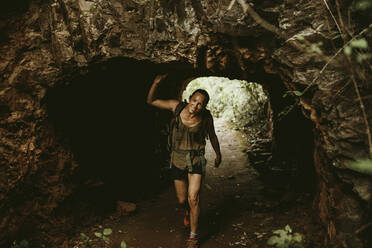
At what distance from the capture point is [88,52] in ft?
11.1

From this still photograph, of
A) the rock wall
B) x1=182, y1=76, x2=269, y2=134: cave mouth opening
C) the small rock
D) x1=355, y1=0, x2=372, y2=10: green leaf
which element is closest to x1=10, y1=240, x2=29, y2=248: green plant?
the rock wall

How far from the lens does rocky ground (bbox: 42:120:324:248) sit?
387 centimetres

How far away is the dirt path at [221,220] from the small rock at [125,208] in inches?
4.2

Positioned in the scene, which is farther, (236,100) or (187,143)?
(236,100)

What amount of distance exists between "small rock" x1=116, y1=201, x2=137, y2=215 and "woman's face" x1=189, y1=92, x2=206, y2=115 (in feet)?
7.50

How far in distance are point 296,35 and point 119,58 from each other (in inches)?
87.7

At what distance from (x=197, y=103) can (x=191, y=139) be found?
0.57 metres

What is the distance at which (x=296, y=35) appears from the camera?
8.93 ft

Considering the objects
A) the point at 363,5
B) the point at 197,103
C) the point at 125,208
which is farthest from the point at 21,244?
the point at 363,5

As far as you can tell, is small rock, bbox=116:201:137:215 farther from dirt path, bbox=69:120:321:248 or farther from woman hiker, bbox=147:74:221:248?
woman hiker, bbox=147:74:221:248

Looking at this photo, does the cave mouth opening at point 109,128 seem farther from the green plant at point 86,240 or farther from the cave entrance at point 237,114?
the cave entrance at point 237,114

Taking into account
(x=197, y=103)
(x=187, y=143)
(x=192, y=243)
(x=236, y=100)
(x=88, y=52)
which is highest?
(x=88, y=52)

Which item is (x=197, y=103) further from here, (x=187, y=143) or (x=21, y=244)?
(x=21, y=244)

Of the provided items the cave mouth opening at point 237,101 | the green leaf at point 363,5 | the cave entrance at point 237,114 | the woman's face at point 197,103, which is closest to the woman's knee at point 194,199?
the woman's face at point 197,103
